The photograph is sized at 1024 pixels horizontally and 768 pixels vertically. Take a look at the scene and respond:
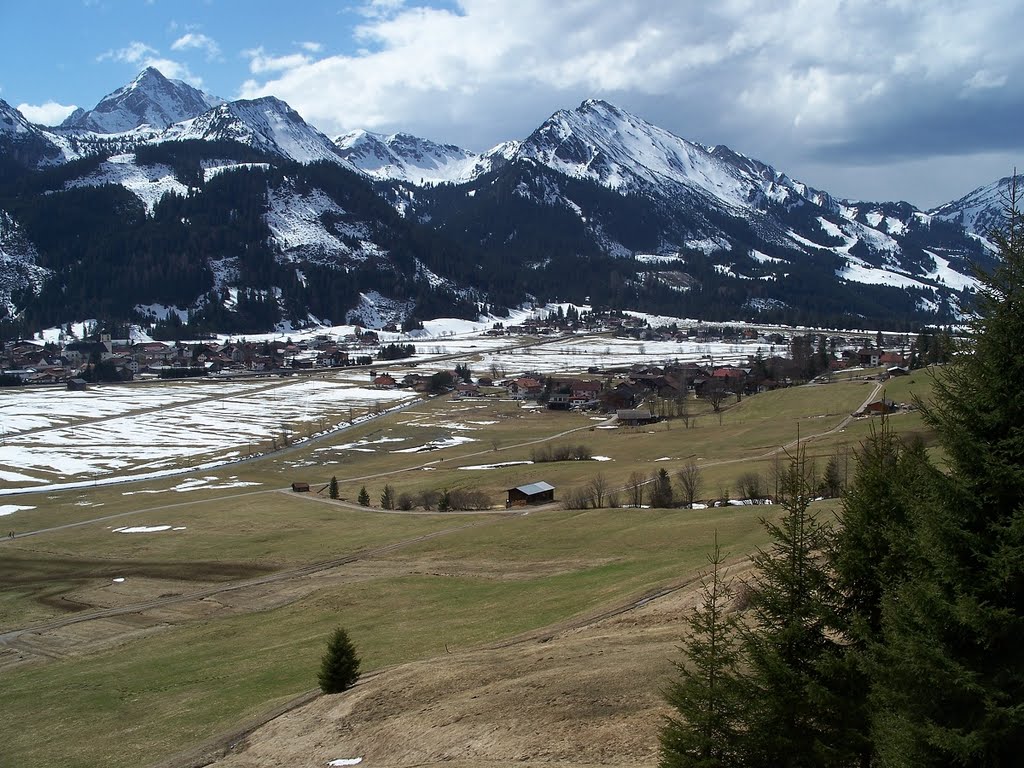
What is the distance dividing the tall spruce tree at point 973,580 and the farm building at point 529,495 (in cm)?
5646

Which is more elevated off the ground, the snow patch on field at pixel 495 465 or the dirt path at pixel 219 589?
the snow patch on field at pixel 495 465

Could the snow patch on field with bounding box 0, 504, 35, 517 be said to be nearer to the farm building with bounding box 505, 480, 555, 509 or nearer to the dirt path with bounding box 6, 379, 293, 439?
the dirt path with bounding box 6, 379, 293, 439

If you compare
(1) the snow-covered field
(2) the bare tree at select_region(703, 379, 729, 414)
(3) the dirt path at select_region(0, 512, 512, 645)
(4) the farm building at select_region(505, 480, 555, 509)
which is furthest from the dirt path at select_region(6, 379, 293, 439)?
(2) the bare tree at select_region(703, 379, 729, 414)

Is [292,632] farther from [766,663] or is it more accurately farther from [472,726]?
[766,663]

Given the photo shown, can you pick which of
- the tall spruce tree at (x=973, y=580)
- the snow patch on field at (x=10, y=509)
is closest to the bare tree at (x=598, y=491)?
the tall spruce tree at (x=973, y=580)

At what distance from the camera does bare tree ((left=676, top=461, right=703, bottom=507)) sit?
60938 millimetres

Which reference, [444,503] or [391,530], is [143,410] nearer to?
[444,503]

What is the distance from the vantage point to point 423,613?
4012 centimetres

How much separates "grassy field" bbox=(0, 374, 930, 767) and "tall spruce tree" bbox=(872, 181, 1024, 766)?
22.5 meters

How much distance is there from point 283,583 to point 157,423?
96.4m

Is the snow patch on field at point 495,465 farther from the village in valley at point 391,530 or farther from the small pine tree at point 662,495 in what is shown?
the small pine tree at point 662,495

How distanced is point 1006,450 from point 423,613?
3258 centimetres

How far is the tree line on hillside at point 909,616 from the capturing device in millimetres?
11625

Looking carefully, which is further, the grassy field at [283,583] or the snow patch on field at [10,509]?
the snow patch on field at [10,509]
